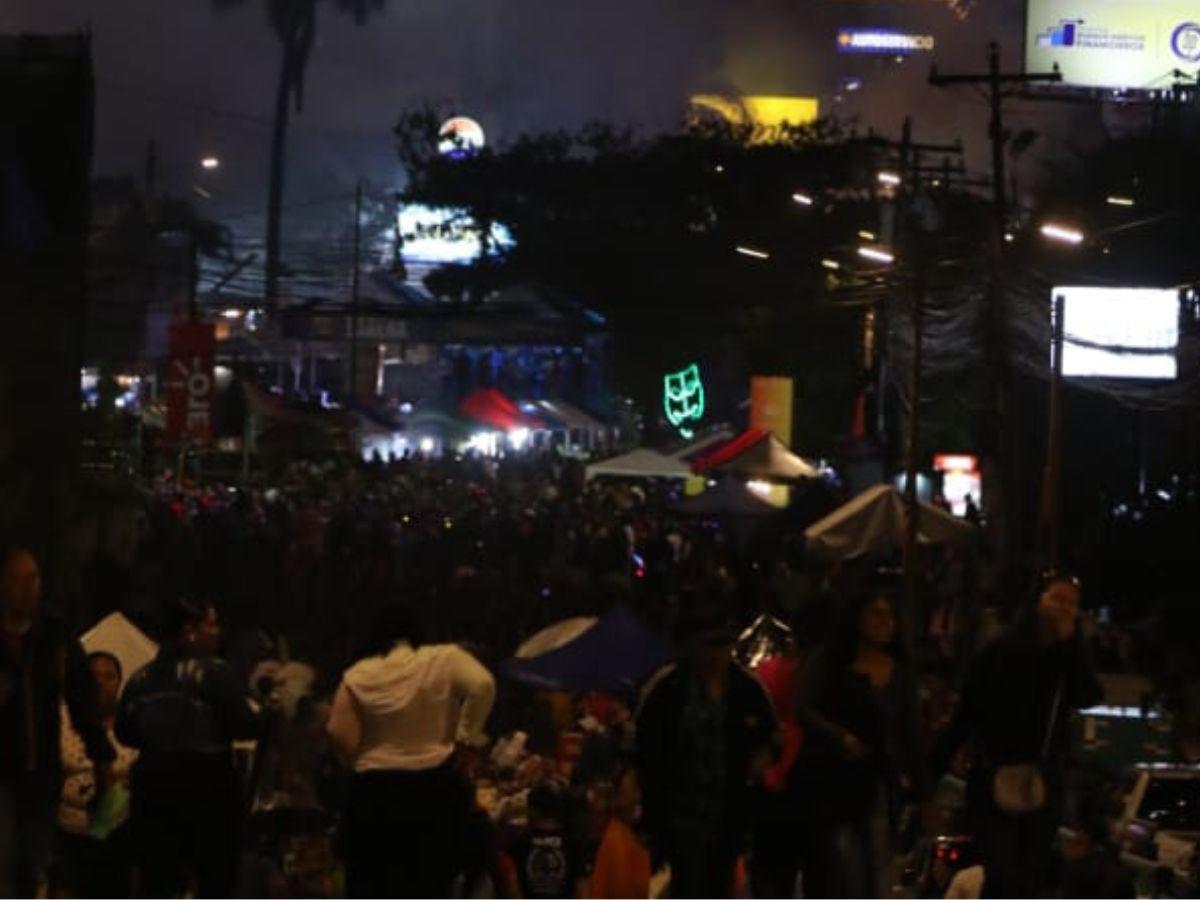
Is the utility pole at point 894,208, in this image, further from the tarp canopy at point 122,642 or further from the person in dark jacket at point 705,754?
the person in dark jacket at point 705,754

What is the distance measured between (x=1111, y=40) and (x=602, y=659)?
35.2 m

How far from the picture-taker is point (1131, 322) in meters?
35.6

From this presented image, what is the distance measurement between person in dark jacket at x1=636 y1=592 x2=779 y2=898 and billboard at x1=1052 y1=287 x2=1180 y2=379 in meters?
28.8

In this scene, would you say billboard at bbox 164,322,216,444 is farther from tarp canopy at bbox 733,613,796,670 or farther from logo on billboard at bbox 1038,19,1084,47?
logo on billboard at bbox 1038,19,1084,47

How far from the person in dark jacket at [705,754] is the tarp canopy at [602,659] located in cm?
754

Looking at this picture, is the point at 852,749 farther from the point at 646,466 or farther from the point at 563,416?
the point at 563,416

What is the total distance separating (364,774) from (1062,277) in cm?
3051

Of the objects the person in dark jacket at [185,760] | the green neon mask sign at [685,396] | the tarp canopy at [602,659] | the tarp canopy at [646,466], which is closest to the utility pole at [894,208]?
the tarp canopy at [646,466]

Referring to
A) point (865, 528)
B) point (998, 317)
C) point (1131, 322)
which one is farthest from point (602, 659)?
point (1131, 322)

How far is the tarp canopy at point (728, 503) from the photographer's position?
3142 centimetres

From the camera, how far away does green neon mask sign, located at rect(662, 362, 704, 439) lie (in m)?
47.2

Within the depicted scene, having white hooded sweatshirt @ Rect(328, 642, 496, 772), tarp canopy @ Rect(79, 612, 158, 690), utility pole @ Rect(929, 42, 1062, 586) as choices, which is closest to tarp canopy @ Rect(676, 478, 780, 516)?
utility pole @ Rect(929, 42, 1062, 586)

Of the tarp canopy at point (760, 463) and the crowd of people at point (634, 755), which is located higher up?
the crowd of people at point (634, 755)

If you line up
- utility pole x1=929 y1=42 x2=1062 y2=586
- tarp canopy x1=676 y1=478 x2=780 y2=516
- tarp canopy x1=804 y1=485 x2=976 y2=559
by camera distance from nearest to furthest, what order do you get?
tarp canopy x1=804 y1=485 x2=976 y2=559
utility pole x1=929 y1=42 x2=1062 y2=586
tarp canopy x1=676 y1=478 x2=780 y2=516
